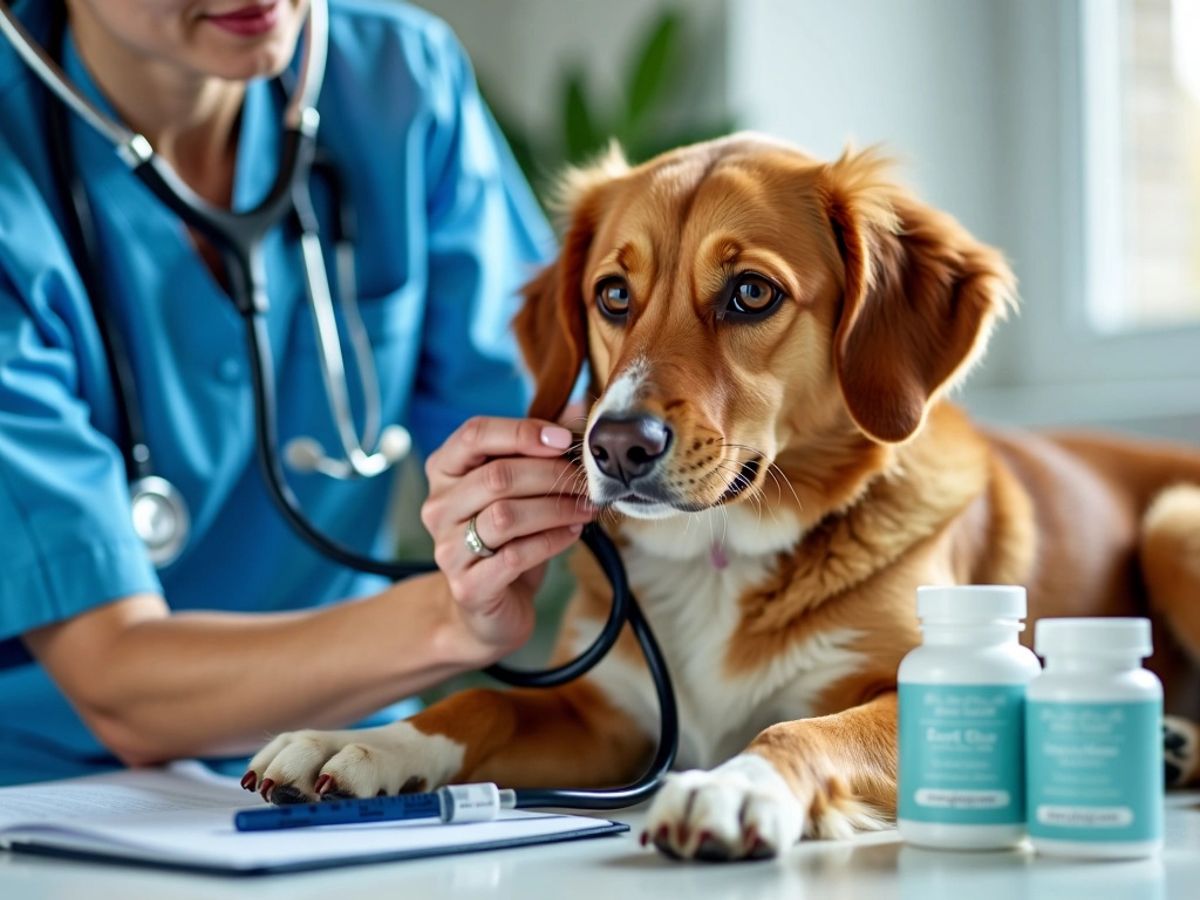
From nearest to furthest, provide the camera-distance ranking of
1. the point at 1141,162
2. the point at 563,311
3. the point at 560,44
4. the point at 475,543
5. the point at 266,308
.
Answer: the point at 475,543 → the point at 563,311 → the point at 266,308 → the point at 1141,162 → the point at 560,44

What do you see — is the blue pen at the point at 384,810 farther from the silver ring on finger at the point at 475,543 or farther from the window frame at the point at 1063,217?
the window frame at the point at 1063,217

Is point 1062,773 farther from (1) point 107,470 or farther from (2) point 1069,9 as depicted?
(2) point 1069,9

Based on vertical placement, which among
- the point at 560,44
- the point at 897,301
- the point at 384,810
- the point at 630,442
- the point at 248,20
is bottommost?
the point at 384,810

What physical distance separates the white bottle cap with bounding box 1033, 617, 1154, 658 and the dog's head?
0.39 m

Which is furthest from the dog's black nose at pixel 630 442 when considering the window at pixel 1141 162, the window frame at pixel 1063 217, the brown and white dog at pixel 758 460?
the window at pixel 1141 162

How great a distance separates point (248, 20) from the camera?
149cm

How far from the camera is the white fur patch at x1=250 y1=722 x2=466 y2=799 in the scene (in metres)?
1.10

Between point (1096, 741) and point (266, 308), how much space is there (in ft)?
3.61

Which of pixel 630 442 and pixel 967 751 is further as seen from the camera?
pixel 630 442

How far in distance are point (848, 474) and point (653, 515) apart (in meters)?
0.25

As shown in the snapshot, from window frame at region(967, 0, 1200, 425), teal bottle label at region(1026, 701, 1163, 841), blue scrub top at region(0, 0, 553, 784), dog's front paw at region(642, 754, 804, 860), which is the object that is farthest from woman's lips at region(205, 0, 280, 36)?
window frame at region(967, 0, 1200, 425)

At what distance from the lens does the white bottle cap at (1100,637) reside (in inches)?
33.8

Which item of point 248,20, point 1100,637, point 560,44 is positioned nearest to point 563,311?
point 248,20

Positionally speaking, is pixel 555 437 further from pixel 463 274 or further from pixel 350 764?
pixel 463 274
